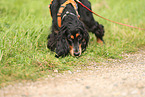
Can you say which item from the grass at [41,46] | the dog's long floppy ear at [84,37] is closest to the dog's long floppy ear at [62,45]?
the grass at [41,46]

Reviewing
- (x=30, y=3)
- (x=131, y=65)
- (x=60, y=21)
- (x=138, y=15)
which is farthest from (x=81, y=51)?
(x=30, y=3)

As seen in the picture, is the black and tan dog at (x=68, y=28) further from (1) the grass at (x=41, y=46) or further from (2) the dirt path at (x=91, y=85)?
(2) the dirt path at (x=91, y=85)

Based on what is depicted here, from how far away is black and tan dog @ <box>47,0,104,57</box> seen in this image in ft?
12.1

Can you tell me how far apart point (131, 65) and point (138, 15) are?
3.11m

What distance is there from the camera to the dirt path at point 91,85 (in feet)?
7.22

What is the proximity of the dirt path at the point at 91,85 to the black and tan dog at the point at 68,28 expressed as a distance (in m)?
0.68

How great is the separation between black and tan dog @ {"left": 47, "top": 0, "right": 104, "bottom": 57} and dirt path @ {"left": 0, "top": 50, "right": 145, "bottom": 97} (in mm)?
679

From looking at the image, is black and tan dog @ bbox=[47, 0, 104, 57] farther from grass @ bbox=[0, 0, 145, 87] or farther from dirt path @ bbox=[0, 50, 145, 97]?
dirt path @ bbox=[0, 50, 145, 97]

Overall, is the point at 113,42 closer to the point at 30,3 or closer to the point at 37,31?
the point at 37,31

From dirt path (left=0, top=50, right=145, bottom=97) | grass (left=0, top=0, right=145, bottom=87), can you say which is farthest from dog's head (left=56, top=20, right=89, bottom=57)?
dirt path (left=0, top=50, right=145, bottom=97)

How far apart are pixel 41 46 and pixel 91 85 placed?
205cm

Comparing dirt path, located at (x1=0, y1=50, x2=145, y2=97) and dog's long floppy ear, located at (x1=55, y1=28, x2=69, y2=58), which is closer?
dirt path, located at (x1=0, y1=50, x2=145, y2=97)

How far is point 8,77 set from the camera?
8.99ft

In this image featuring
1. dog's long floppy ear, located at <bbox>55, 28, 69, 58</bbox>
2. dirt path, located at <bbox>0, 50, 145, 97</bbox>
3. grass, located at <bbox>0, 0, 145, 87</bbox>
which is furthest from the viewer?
dog's long floppy ear, located at <bbox>55, 28, 69, 58</bbox>
